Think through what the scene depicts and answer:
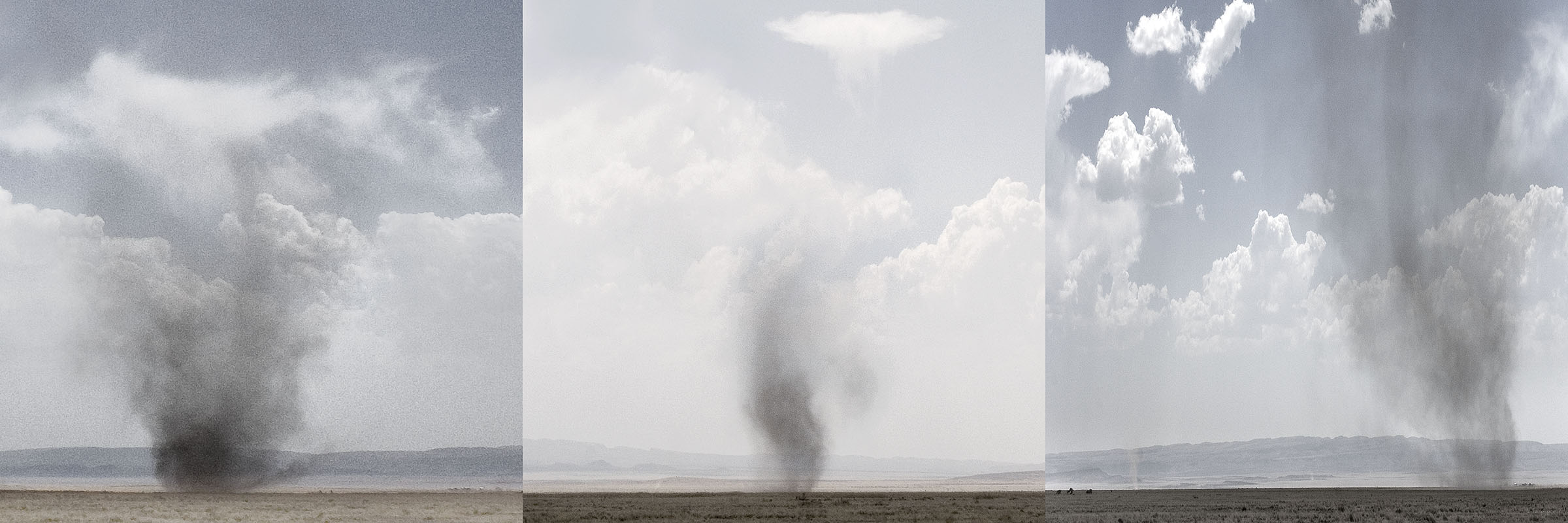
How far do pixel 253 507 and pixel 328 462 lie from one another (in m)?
1.50

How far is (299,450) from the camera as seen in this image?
2439 cm

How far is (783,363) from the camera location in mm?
35219

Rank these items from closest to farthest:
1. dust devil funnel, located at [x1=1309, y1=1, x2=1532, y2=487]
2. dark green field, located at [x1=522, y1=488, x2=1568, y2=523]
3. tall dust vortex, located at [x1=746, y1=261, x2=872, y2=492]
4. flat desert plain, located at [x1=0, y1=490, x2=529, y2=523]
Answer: flat desert plain, located at [x1=0, y1=490, x2=529, y2=523] < dark green field, located at [x1=522, y1=488, x2=1568, y2=523] < dust devil funnel, located at [x1=1309, y1=1, x2=1532, y2=487] < tall dust vortex, located at [x1=746, y1=261, x2=872, y2=492]

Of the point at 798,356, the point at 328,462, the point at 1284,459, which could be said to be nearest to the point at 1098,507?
the point at 1284,459

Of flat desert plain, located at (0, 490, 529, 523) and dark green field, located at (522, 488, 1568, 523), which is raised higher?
flat desert plain, located at (0, 490, 529, 523)

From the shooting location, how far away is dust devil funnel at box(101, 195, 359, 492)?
23.1 metres

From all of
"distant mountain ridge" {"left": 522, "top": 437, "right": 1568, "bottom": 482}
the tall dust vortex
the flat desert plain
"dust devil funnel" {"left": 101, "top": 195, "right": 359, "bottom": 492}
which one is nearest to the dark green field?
"distant mountain ridge" {"left": 522, "top": 437, "right": 1568, "bottom": 482}

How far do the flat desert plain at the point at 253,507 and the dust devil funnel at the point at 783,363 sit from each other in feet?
33.1

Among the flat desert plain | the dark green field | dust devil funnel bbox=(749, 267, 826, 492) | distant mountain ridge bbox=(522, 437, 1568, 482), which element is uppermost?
dust devil funnel bbox=(749, 267, 826, 492)

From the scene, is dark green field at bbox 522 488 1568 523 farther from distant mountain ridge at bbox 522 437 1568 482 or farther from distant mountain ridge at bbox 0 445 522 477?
distant mountain ridge at bbox 0 445 522 477

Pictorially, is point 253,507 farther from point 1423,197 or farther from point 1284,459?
point 1423,197

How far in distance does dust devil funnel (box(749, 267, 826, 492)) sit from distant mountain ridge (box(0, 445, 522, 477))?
9.72m

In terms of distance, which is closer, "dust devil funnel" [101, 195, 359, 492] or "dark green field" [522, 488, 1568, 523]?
"dust devil funnel" [101, 195, 359, 492]

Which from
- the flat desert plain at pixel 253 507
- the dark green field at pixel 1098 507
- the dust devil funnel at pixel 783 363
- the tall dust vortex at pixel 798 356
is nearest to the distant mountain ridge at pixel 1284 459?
the dark green field at pixel 1098 507
